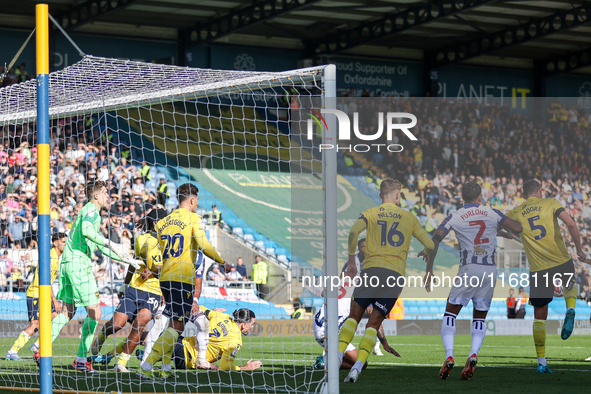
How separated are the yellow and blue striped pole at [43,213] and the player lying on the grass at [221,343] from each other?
314 centimetres

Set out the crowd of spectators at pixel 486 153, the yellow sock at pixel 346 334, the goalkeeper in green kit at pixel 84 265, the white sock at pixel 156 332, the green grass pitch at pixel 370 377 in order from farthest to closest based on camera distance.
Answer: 1. the crowd of spectators at pixel 486 153
2. the goalkeeper in green kit at pixel 84 265
3. the white sock at pixel 156 332
4. the yellow sock at pixel 346 334
5. the green grass pitch at pixel 370 377

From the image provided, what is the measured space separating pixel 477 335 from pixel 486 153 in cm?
2149

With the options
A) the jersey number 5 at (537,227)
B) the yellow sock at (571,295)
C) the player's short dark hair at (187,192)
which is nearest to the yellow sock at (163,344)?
the player's short dark hair at (187,192)

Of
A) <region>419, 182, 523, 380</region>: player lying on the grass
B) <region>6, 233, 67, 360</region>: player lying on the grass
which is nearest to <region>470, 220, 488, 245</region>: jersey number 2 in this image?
<region>419, 182, 523, 380</region>: player lying on the grass

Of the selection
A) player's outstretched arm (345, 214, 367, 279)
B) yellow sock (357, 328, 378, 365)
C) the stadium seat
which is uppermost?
player's outstretched arm (345, 214, 367, 279)

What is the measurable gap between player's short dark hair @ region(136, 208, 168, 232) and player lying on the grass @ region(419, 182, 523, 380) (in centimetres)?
265

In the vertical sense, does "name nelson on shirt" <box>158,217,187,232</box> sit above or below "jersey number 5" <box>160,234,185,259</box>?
above

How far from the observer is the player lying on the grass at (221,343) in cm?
783

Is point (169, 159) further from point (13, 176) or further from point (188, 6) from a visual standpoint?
point (13, 176)

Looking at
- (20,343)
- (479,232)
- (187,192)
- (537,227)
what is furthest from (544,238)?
(20,343)

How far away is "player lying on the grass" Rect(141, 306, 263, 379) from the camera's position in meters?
7.83

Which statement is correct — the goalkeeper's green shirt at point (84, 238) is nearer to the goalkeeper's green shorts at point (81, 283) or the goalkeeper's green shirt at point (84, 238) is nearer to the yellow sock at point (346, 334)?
the goalkeeper's green shorts at point (81, 283)

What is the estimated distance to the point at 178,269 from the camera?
23.5 ft

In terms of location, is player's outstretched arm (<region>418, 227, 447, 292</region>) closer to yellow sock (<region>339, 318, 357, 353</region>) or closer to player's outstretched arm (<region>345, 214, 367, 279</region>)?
player's outstretched arm (<region>345, 214, 367, 279</region>)
